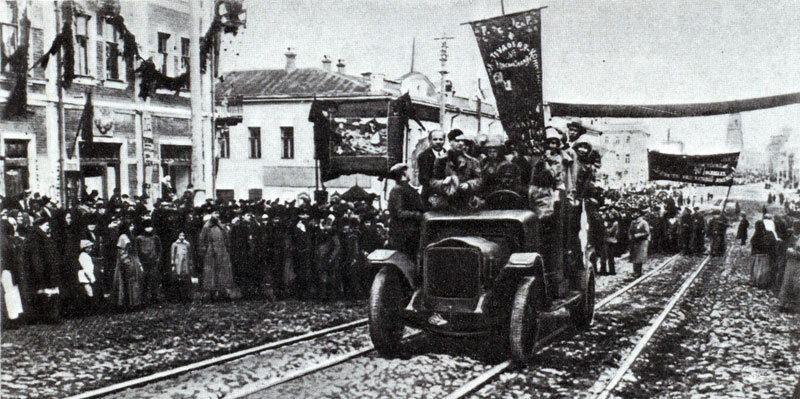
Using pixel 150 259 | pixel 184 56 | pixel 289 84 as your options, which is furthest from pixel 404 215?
pixel 289 84

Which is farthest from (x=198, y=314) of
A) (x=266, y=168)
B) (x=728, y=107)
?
(x=266, y=168)

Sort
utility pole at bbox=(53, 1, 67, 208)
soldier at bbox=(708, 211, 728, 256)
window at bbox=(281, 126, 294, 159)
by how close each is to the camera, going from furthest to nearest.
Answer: window at bbox=(281, 126, 294, 159) < soldier at bbox=(708, 211, 728, 256) < utility pole at bbox=(53, 1, 67, 208)

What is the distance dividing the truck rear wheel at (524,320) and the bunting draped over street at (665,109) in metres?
3.10

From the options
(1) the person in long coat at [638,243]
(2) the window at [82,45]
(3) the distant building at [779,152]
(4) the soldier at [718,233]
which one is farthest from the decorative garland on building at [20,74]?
(4) the soldier at [718,233]

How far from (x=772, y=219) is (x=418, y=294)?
610 centimetres

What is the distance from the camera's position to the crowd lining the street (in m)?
7.45

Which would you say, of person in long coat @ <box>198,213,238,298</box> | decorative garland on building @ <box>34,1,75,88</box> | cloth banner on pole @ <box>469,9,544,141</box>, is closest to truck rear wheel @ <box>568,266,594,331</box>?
cloth banner on pole @ <box>469,9,544,141</box>

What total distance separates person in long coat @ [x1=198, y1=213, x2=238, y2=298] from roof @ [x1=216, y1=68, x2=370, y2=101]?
12684 mm

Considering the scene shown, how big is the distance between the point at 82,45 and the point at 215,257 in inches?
150

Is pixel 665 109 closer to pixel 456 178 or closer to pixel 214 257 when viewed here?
pixel 456 178

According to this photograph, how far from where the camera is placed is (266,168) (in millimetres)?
23141

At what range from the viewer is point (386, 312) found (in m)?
6.88

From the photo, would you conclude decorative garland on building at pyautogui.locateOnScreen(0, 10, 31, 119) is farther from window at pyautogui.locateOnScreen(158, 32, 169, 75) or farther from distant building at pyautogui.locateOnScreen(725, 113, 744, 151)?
distant building at pyautogui.locateOnScreen(725, 113, 744, 151)

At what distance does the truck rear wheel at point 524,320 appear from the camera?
647cm
